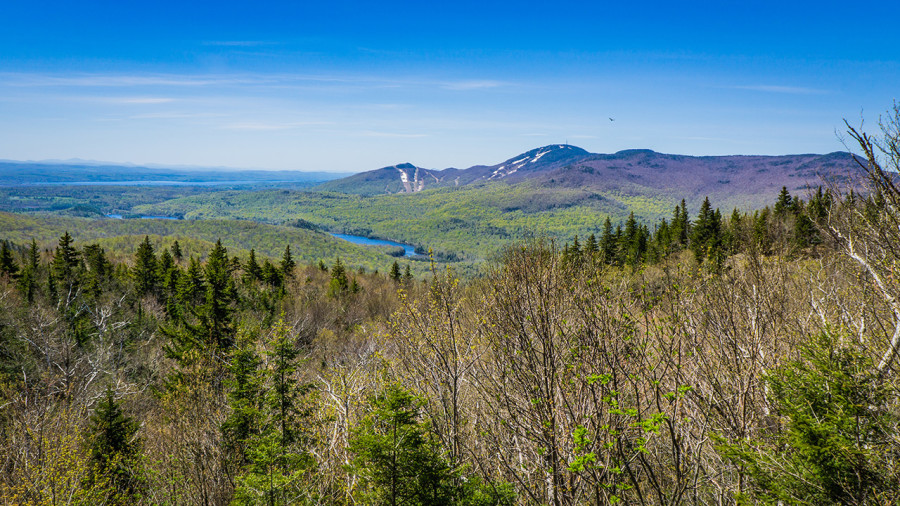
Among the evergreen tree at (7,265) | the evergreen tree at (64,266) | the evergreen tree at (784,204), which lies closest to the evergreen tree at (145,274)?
the evergreen tree at (64,266)

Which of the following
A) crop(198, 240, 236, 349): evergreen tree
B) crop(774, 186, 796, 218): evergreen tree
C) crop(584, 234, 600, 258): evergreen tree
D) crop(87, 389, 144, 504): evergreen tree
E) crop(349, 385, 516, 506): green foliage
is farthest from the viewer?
crop(774, 186, 796, 218): evergreen tree

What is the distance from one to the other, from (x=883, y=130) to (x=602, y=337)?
7.00m

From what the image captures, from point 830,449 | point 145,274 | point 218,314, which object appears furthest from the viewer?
point 145,274

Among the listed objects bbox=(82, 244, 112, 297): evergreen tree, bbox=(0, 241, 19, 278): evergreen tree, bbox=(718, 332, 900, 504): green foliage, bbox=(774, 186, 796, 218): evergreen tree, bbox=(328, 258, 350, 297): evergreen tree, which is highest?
bbox=(774, 186, 796, 218): evergreen tree

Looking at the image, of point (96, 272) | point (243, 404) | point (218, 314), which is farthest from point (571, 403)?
point (96, 272)

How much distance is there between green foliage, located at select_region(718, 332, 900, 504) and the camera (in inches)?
220

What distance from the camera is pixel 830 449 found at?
561 cm

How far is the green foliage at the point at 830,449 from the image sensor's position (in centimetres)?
558

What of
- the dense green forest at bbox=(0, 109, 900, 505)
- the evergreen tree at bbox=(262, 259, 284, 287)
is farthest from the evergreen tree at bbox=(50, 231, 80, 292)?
the dense green forest at bbox=(0, 109, 900, 505)

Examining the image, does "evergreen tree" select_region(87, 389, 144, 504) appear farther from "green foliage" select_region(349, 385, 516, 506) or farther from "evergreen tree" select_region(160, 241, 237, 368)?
"green foliage" select_region(349, 385, 516, 506)

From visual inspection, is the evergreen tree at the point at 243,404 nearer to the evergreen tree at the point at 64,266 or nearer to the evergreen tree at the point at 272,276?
the evergreen tree at the point at 64,266

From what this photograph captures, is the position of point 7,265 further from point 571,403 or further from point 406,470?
point 571,403

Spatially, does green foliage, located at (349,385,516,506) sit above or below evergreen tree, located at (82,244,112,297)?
above

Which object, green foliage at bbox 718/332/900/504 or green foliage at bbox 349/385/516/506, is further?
green foliage at bbox 349/385/516/506
